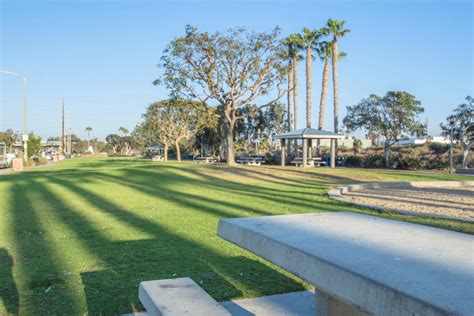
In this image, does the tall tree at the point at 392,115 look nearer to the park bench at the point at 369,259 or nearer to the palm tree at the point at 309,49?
the palm tree at the point at 309,49

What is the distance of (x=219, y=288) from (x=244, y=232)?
1.47m

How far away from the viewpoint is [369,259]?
2.49m

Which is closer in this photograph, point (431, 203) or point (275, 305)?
point (275, 305)

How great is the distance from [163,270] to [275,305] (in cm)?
159

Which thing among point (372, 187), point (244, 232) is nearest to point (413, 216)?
point (244, 232)

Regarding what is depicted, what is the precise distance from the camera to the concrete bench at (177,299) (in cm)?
319

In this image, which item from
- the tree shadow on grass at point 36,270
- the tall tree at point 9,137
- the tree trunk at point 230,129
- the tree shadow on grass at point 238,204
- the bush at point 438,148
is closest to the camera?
the tree shadow on grass at point 36,270

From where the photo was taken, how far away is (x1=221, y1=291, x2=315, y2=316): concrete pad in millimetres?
4188

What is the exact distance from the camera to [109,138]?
442 feet

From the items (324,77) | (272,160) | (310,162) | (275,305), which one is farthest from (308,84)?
(275,305)

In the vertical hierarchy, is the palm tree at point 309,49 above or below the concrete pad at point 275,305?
above

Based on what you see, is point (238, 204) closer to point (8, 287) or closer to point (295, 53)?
point (8, 287)

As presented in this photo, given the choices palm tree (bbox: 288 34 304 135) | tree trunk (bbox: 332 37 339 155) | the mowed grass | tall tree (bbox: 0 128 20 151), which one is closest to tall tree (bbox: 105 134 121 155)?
tall tree (bbox: 0 128 20 151)

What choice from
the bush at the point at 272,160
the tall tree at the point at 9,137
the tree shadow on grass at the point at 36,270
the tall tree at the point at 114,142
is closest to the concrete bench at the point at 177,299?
the tree shadow on grass at the point at 36,270
